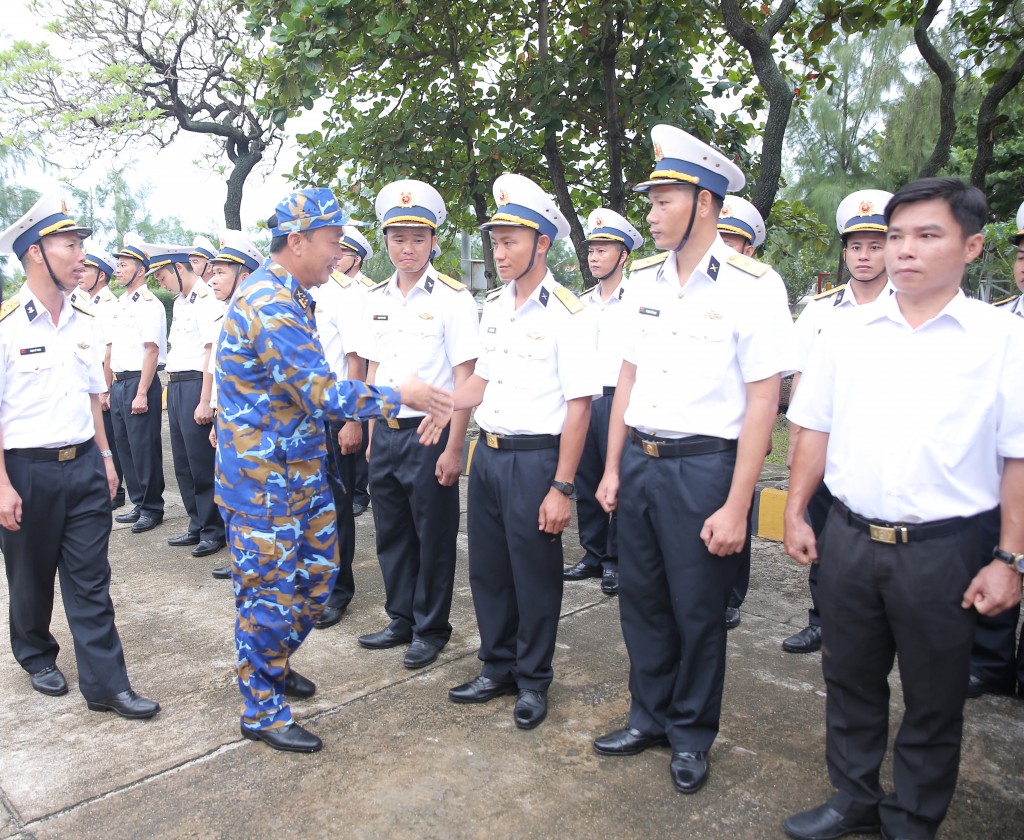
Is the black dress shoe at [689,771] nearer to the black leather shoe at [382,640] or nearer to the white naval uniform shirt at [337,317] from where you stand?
the black leather shoe at [382,640]

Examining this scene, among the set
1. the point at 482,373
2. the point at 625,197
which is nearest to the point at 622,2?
the point at 625,197

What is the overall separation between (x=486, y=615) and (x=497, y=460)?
0.63 metres

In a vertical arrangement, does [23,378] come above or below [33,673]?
above

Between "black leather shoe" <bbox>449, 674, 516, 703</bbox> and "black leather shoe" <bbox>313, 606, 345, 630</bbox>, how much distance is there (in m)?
1.07

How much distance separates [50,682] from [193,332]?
286cm

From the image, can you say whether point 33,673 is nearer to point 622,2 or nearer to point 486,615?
point 486,615

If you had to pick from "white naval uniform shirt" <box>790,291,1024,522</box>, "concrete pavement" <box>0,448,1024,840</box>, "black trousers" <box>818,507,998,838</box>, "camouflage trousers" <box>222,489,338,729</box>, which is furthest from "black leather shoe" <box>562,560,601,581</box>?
"white naval uniform shirt" <box>790,291,1024,522</box>

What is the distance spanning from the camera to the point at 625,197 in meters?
7.60

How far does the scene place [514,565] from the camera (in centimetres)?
332

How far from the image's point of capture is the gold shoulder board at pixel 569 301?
130 inches

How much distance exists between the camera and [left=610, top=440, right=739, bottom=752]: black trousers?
279 cm

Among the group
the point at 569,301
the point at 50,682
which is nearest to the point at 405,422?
the point at 569,301

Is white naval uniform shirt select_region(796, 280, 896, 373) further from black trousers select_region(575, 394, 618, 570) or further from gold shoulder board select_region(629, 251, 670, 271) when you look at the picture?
black trousers select_region(575, 394, 618, 570)

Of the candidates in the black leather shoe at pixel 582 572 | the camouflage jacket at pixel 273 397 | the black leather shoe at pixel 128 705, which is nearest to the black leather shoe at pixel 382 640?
the black leather shoe at pixel 128 705
